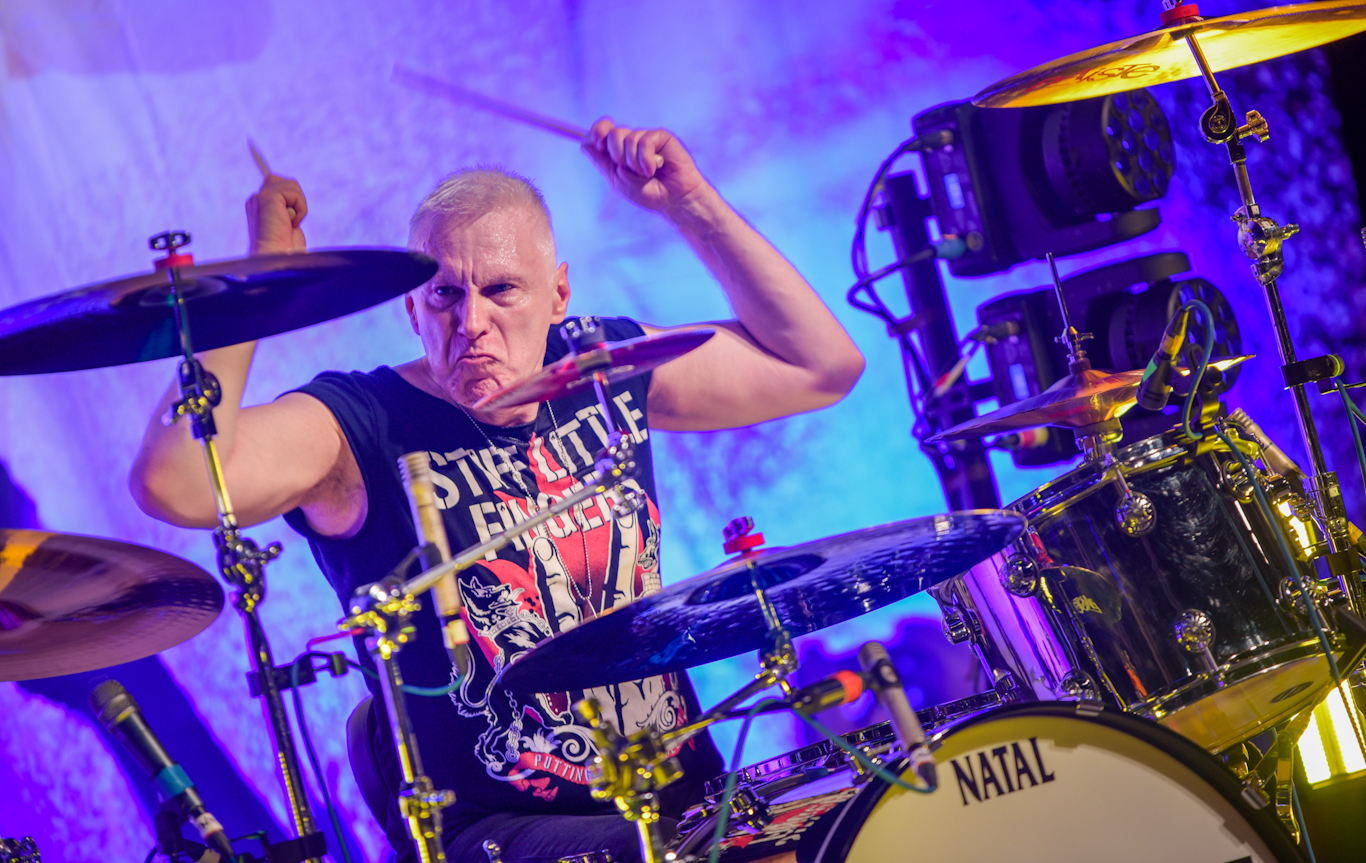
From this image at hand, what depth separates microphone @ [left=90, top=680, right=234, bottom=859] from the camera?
117 cm

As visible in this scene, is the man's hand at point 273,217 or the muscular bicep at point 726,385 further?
the muscular bicep at point 726,385

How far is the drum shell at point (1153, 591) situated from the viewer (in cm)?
162

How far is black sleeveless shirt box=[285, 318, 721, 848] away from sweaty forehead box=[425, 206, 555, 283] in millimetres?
280

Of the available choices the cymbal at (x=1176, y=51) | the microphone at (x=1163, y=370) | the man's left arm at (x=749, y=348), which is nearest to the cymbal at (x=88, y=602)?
the man's left arm at (x=749, y=348)

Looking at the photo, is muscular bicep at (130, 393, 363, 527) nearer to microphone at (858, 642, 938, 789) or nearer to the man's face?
the man's face

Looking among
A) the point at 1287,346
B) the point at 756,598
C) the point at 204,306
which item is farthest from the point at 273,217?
the point at 1287,346

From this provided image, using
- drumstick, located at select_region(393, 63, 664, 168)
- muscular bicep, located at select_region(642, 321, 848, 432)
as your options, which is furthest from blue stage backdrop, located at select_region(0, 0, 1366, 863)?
muscular bicep, located at select_region(642, 321, 848, 432)

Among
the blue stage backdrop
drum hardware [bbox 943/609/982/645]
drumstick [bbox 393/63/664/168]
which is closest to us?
drum hardware [bbox 943/609/982/645]

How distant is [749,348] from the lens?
7.81 feet

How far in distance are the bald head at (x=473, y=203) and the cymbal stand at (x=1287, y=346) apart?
125cm

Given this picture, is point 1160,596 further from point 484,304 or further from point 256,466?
point 256,466

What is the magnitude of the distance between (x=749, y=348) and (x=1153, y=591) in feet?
3.44

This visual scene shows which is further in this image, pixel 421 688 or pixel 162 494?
pixel 162 494

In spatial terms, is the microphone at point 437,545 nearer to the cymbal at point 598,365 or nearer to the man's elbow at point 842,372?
the cymbal at point 598,365
